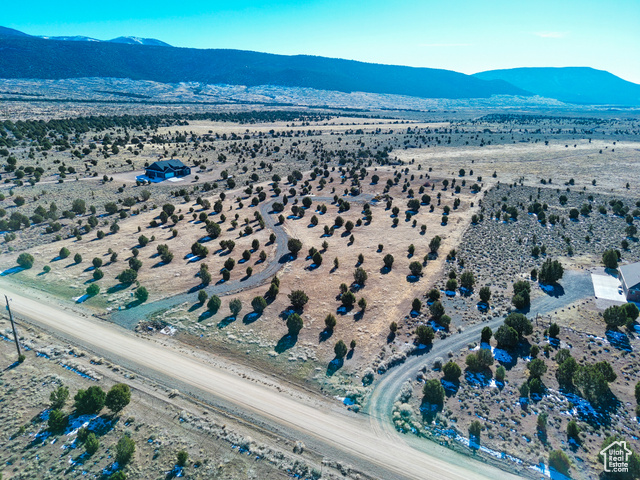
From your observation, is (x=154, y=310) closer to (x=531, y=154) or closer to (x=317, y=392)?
(x=317, y=392)

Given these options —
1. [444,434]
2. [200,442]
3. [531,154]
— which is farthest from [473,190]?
[200,442]

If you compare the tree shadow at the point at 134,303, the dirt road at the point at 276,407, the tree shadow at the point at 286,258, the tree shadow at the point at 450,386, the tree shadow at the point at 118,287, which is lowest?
the dirt road at the point at 276,407

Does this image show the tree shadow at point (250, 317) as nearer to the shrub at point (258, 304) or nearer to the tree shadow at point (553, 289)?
the shrub at point (258, 304)

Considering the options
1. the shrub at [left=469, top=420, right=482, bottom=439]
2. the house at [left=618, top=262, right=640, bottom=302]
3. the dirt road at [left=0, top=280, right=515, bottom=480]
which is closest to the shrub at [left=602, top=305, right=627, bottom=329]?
the house at [left=618, top=262, right=640, bottom=302]

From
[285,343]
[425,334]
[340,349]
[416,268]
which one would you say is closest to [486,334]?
[425,334]

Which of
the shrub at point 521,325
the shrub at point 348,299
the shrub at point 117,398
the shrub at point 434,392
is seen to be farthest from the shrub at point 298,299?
the shrub at point 521,325

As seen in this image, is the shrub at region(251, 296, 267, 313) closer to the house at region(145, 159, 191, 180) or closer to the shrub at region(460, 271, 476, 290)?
the shrub at region(460, 271, 476, 290)
